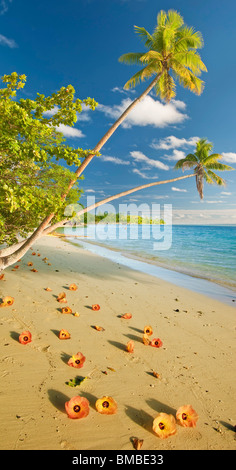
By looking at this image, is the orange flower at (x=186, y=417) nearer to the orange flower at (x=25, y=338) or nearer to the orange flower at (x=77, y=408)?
the orange flower at (x=77, y=408)

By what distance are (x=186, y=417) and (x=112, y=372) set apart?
3.65 ft

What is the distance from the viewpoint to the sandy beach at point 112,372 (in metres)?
2.14

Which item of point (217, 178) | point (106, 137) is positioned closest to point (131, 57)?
point (106, 137)

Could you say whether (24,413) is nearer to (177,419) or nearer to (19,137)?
(177,419)

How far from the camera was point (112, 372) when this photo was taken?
3.09 meters

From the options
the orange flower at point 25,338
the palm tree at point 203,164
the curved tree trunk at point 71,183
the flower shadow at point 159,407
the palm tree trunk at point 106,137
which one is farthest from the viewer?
the palm tree at point 203,164

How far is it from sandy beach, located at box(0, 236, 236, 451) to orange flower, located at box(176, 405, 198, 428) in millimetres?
64

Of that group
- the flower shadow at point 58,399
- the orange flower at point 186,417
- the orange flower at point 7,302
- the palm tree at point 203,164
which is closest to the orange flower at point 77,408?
the flower shadow at point 58,399

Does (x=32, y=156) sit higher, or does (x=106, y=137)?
(x=106, y=137)

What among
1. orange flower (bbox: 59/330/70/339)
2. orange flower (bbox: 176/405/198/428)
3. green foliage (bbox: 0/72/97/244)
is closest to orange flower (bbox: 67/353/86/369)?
orange flower (bbox: 59/330/70/339)

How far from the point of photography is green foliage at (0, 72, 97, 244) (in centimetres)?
342

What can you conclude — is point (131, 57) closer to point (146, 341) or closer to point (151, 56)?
point (151, 56)

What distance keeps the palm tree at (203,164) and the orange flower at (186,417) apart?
553 inches

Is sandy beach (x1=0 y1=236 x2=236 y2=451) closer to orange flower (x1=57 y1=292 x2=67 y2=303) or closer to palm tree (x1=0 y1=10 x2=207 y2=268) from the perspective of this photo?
orange flower (x1=57 y1=292 x2=67 y2=303)
